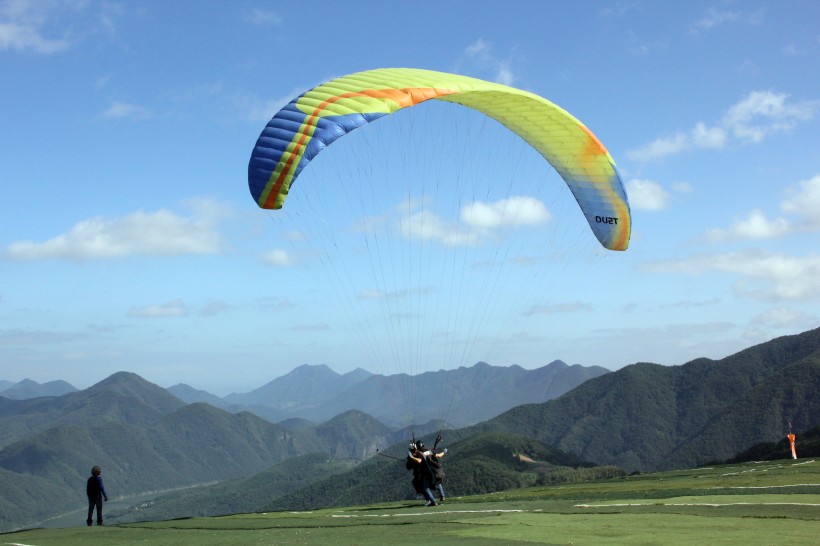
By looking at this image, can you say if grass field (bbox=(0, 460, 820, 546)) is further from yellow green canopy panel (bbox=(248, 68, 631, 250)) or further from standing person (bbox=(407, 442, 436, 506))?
yellow green canopy panel (bbox=(248, 68, 631, 250))

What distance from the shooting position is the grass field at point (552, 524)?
43.4 feet

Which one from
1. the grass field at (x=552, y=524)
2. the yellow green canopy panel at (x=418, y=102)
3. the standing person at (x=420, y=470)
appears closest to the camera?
the grass field at (x=552, y=524)

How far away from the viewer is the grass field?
13.2 m

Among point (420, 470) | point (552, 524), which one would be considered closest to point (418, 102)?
point (420, 470)

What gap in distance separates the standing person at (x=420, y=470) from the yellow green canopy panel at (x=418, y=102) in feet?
26.7

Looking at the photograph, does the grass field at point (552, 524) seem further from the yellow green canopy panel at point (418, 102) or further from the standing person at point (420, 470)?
the yellow green canopy panel at point (418, 102)

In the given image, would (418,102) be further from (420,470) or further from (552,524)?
(552,524)

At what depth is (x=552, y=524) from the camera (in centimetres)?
1581

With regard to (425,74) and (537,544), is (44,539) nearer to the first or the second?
(537,544)

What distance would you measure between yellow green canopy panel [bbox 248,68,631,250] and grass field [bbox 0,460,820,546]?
834 centimetres

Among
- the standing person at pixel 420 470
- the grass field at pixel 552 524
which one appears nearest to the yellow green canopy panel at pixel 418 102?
the standing person at pixel 420 470

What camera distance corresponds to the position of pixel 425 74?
2262 centimetres

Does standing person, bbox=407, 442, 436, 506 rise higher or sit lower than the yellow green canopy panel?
lower

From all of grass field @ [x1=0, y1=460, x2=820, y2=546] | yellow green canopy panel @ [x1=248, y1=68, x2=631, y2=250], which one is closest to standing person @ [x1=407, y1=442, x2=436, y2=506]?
grass field @ [x1=0, y1=460, x2=820, y2=546]
